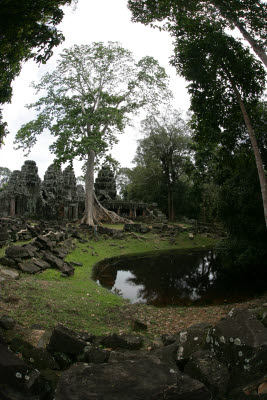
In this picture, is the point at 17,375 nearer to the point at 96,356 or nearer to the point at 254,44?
the point at 96,356

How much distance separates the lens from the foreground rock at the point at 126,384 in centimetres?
241

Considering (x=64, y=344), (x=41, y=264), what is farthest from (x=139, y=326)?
(x=41, y=264)

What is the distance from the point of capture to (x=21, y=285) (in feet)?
26.2

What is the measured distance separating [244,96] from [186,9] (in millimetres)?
3591

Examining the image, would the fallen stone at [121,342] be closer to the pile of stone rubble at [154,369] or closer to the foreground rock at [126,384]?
the pile of stone rubble at [154,369]

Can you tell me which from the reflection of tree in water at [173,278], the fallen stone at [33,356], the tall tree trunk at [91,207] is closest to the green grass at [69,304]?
the reflection of tree in water at [173,278]

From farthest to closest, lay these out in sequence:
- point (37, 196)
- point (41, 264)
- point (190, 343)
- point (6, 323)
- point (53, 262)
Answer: point (37, 196), point (53, 262), point (41, 264), point (6, 323), point (190, 343)

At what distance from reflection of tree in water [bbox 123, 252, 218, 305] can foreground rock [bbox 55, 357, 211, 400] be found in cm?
772

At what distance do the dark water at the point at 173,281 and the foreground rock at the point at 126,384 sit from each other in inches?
299

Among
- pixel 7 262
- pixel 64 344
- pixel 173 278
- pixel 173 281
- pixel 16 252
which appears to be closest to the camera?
pixel 64 344

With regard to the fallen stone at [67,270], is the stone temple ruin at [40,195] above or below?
above

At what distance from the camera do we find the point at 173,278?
13.9m

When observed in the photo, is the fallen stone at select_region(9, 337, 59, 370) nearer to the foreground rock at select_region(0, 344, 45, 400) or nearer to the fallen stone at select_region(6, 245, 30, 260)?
the foreground rock at select_region(0, 344, 45, 400)

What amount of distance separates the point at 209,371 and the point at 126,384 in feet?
2.92
